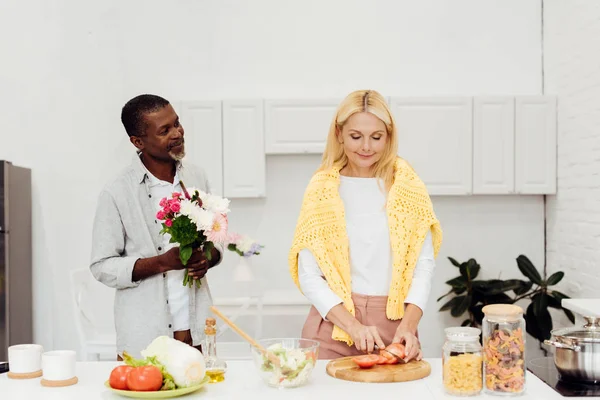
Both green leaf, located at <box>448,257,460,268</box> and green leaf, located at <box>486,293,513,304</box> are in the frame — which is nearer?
green leaf, located at <box>486,293,513,304</box>

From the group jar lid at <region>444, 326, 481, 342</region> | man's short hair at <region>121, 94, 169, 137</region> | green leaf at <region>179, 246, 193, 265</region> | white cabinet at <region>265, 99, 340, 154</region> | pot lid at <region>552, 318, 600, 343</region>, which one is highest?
white cabinet at <region>265, 99, 340, 154</region>

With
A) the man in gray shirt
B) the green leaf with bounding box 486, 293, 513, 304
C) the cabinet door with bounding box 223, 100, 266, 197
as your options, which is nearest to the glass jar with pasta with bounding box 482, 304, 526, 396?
the man in gray shirt

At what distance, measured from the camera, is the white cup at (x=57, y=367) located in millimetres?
2029

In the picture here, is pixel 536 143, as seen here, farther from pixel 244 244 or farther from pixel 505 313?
pixel 505 313

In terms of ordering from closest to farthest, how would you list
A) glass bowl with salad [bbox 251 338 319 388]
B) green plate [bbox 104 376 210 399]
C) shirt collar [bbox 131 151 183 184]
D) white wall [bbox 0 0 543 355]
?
green plate [bbox 104 376 210 399] < glass bowl with salad [bbox 251 338 319 388] < shirt collar [bbox 131 151 183 184] < white wall [bbox 0 0 543 355]

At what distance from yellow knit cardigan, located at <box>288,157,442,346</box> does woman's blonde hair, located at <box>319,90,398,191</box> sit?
67mm

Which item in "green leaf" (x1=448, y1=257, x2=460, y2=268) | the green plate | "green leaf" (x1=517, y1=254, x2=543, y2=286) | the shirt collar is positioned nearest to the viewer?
the green plate

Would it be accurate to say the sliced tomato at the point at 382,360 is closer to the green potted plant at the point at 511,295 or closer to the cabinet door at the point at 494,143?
the green potted plant at the point at 511,295

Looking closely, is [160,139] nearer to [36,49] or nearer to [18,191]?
[18,191]

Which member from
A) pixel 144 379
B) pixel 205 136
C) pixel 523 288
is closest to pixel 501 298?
pixel 523 288

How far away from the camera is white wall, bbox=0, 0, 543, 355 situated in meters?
5.30

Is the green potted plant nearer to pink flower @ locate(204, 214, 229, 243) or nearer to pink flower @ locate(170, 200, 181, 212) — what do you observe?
pink flower @ locate(204, 214, 229, 243)

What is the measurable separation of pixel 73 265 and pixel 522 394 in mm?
4128

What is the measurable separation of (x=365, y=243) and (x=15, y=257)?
3304 millimetres
